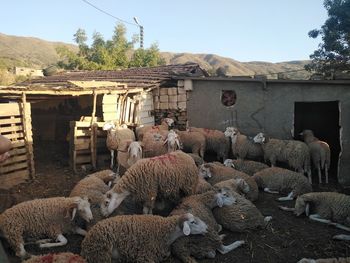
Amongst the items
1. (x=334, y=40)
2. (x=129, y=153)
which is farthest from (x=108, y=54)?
(x=129, y=153)

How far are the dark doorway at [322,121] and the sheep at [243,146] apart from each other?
1891 mm

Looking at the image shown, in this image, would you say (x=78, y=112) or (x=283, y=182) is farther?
(x=78, y=112)

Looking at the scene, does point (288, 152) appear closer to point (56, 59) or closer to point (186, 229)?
point (186, 229)

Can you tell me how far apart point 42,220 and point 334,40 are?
1910 cm

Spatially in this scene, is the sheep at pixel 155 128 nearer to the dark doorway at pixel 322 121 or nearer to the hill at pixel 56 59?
the dark doorway at pixel 322 121

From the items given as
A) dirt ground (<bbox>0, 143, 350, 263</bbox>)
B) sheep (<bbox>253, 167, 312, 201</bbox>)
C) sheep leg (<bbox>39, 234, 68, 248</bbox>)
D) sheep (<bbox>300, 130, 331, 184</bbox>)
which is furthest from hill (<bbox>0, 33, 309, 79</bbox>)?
sheep leg (<bbox>39, 234, 68, 248</bbox>)

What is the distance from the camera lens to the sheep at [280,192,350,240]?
6.51m

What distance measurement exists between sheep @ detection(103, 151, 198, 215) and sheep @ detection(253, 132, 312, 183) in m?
4.41

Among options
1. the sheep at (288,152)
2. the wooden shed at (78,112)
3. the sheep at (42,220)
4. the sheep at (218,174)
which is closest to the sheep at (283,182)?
the sheep at (218,174)

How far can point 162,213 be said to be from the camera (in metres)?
6.56

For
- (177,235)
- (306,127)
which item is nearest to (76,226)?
(177,235)

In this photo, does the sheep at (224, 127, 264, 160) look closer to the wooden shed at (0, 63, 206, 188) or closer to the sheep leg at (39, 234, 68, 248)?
the wooden shed at (0, 63, 206, 188)

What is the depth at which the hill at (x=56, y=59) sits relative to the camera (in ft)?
177

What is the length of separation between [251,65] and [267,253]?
5727cm
